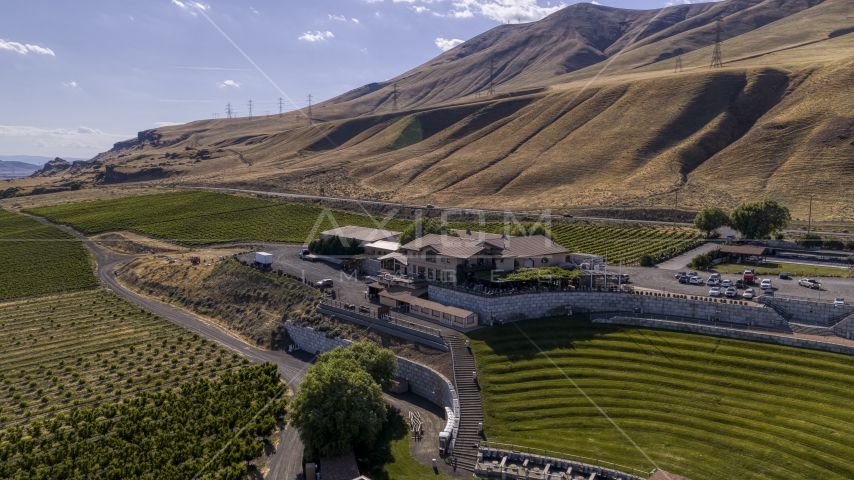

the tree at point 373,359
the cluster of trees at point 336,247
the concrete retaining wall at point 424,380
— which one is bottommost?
the concrete retaining wall at point 424,380

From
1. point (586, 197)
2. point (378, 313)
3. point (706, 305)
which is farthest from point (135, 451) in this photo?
point (586, 197)

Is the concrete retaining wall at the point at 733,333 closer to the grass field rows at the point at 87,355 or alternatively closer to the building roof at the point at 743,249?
the building roof at the point at 743,249

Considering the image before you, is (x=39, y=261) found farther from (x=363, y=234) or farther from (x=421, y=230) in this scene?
(x=421, y=230)

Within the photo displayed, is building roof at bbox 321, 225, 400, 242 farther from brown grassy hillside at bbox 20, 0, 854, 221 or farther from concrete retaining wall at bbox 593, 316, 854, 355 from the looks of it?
brown grassy hillside at bbox 20, 0, 854, 221

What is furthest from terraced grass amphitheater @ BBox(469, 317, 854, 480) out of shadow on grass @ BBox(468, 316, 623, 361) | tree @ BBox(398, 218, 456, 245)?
tree @ BBox(398, 218, 456, 245)

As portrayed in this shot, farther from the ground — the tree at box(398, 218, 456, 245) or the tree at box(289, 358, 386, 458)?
the tree at box(398, 218, 456, 245)

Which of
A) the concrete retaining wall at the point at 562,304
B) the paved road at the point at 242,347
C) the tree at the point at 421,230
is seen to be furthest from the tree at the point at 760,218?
the paved road at the point at 242,347

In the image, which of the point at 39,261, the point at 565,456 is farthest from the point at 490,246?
the point at 39,261
